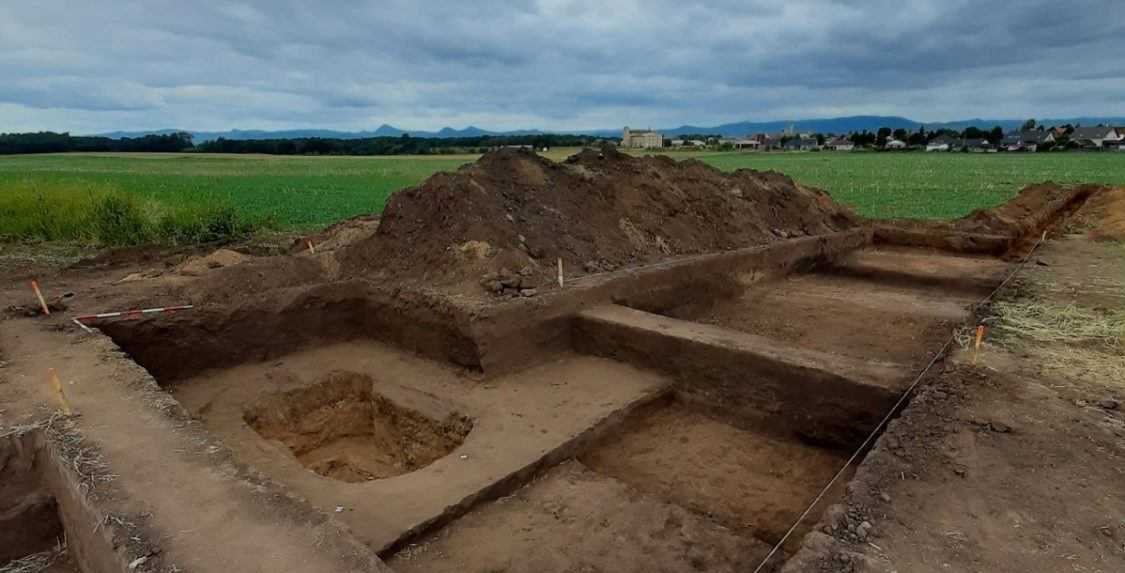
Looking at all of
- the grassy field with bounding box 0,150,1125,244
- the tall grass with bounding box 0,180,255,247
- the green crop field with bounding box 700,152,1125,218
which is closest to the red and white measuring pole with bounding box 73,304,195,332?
the tall grass with bounding box 0,180,255,247

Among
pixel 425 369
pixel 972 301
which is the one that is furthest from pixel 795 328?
pixel 425 369

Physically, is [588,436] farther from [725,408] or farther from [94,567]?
[94,567]

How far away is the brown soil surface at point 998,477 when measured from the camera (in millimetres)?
2328

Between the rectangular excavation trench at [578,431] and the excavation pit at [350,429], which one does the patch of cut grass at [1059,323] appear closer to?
the rectangular excavation trench at [578,431]

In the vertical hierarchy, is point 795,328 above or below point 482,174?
below

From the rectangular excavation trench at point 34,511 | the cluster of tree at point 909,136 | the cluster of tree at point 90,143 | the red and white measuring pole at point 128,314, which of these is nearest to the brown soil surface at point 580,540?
the rectangular excavation trench at point 34,511

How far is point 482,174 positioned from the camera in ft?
25.0

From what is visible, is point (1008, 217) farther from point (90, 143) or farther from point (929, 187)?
point (90, 143)

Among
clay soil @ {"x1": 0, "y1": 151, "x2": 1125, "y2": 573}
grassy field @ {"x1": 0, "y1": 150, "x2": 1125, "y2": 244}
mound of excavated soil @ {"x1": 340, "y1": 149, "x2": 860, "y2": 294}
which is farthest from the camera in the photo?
grassy field @ {"x1": 0, "y1": 150, "x2": 1125, "y2": 244}

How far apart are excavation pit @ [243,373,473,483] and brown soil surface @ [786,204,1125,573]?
301 centimetres

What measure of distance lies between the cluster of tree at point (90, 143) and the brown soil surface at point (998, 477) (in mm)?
74191

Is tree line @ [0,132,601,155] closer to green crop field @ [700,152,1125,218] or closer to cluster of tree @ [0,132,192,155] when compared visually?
cluster of tree @ [0,132,192,155]

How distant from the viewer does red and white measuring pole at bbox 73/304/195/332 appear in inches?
210

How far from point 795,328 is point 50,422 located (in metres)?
6.49
